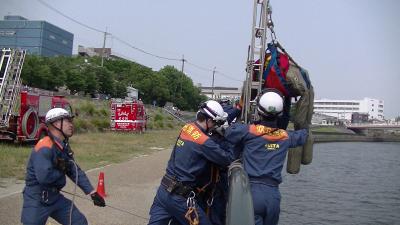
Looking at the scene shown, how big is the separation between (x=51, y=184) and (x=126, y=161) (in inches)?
522

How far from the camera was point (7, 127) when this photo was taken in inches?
723

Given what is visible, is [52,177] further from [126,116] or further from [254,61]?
[126,116]

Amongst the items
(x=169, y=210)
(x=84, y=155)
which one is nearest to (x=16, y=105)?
(x=84, y=155)

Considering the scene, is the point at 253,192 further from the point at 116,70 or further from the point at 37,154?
the point at 116,70

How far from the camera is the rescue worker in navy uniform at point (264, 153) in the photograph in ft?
16.1

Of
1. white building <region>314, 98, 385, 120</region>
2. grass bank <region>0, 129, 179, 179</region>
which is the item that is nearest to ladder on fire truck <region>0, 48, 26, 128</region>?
grass bank <region>0, 129, 179, 179</region>

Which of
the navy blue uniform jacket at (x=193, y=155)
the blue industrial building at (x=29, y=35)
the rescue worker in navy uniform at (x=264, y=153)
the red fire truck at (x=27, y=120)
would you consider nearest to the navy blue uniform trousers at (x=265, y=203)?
the rescue worker in navy uniform at (x=264, y=153)

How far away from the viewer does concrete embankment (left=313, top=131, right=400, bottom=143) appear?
289 ft

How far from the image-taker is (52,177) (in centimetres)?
509

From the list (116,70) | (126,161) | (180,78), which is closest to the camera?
(126,161)

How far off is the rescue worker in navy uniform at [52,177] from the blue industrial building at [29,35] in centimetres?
9528

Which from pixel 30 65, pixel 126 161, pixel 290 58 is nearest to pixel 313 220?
pixel 126 161

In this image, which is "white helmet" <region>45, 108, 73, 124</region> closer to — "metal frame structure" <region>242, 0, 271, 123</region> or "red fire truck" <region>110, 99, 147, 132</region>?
"metal frame structure" <region>242, 0, 271, 123</region>

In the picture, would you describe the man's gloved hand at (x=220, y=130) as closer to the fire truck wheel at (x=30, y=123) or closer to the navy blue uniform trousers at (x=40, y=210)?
the navy blue uniform trousers at (x=40, y=210)
